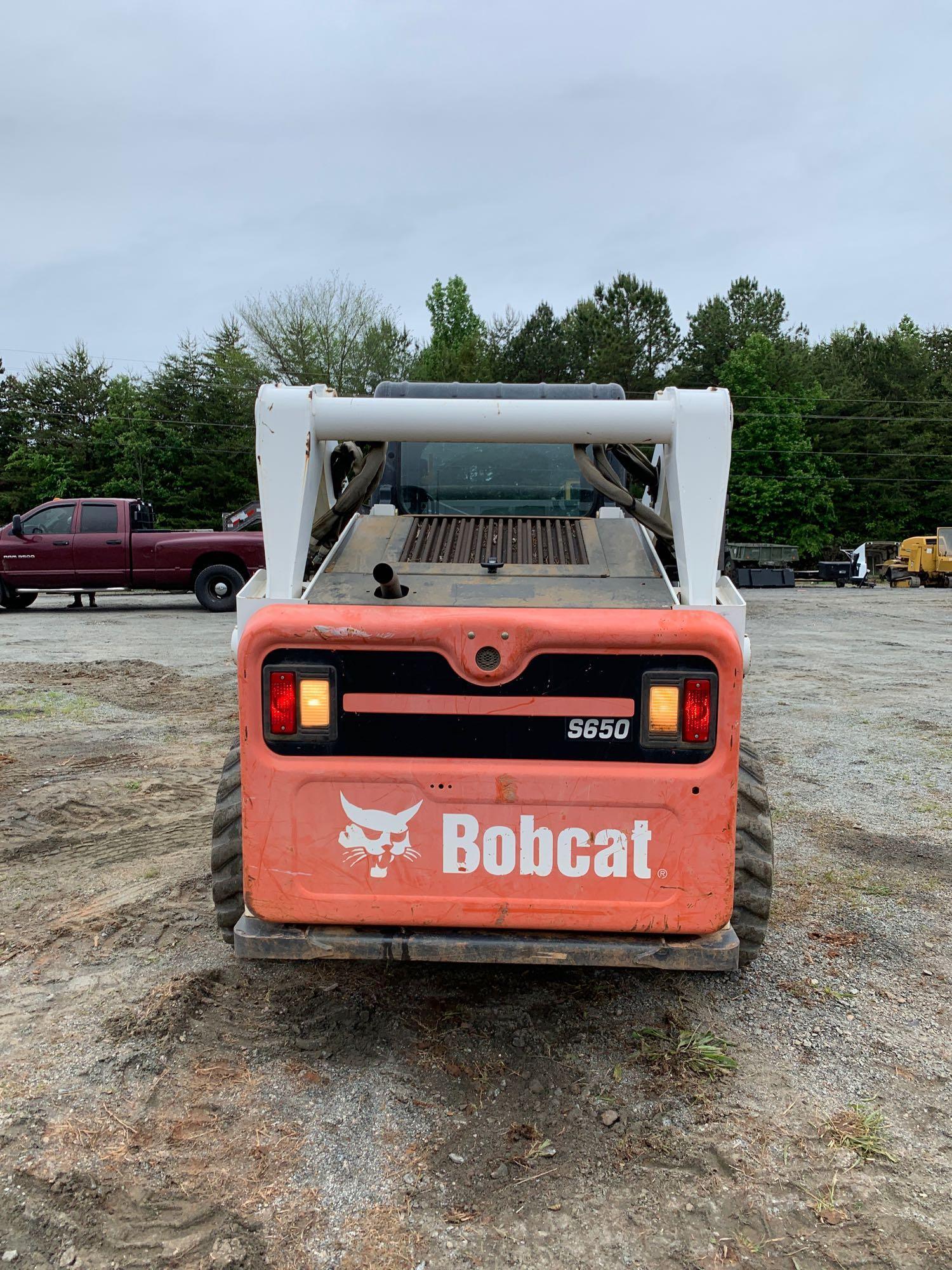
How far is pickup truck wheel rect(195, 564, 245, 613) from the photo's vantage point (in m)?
15.6

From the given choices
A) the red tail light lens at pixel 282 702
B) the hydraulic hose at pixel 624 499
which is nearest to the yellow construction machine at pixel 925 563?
the hydraulic hose at pixel 624 499

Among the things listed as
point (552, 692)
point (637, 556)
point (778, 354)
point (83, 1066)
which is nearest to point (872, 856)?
point (637, 556)

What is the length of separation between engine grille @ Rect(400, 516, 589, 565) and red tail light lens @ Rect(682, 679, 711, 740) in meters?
0.86

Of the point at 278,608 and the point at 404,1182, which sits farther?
the point at 278,608

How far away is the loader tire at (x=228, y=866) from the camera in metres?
3.02

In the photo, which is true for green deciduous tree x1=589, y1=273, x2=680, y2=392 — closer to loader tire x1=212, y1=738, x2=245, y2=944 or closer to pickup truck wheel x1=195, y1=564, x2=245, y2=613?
pickup truck wheel x1=195, y1=564, x2=245, y2=613

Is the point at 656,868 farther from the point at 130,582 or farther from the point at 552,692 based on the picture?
the point at 130,582

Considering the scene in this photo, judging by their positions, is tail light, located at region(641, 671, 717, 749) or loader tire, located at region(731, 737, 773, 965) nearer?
tail light, located at region(641, 671, 717, 749)

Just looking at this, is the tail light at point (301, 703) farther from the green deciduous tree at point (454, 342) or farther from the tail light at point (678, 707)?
the green deciduous tree at point (454, 342)

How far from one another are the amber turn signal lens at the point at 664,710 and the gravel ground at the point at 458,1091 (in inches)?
41.6

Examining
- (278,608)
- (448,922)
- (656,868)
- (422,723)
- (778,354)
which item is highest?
(778,354)

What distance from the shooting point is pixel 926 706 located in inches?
337

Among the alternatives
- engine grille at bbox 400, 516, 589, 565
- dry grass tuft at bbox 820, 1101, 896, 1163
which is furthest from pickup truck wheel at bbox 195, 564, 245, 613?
dry grass tuft at bbox 820, 1101, 896, 1163

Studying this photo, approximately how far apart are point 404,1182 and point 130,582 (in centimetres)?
1461
